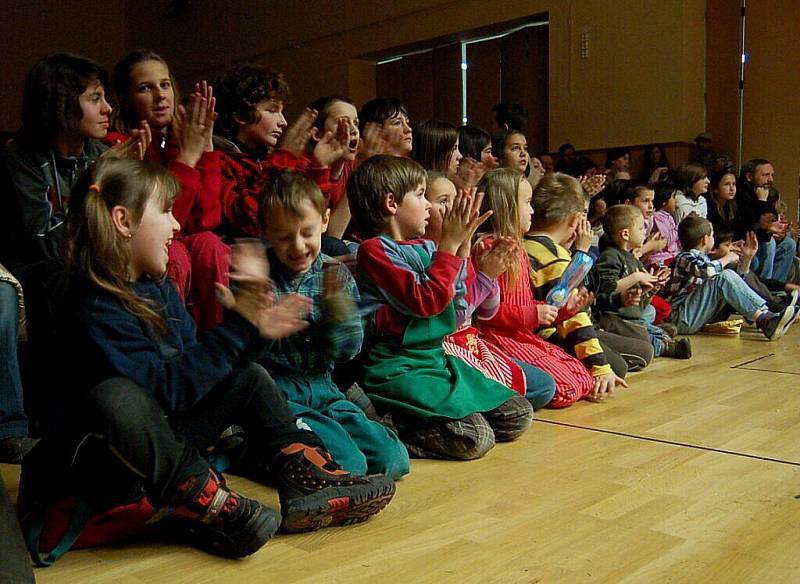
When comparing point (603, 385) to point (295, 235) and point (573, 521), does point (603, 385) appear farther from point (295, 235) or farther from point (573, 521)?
point (295, 235)

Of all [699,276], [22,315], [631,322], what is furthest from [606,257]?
[22,315]

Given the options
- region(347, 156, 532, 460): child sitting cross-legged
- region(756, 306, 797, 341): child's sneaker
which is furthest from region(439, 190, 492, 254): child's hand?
region(756, 306, 797, 341): child's sneaker

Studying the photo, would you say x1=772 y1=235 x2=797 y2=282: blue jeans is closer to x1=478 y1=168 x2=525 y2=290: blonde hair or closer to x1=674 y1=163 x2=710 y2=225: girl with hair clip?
x1=674 y1=163 x2=710 y2=225: girl with hair clip

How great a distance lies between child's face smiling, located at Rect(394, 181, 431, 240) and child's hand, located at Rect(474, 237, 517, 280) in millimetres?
255

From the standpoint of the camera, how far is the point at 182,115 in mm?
2139

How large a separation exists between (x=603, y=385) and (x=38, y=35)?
11.0 meters

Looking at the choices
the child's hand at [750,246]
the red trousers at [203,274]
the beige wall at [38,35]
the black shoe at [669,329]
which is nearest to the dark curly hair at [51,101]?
the red trousers at [203,274]

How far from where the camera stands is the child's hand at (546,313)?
8.87 feet

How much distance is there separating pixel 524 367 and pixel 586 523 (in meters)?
1.06

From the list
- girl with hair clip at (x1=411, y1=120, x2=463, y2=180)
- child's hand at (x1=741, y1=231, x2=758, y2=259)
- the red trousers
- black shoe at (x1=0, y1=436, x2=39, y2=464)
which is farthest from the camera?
child's hand at (x1=741, y1=231, x2=758, y2=259)

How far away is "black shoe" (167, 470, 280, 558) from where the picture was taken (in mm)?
1365

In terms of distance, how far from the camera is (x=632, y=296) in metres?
3.51

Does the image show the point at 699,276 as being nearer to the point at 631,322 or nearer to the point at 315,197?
the point at 631,322

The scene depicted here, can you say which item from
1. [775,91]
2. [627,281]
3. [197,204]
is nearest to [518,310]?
[627,281]
